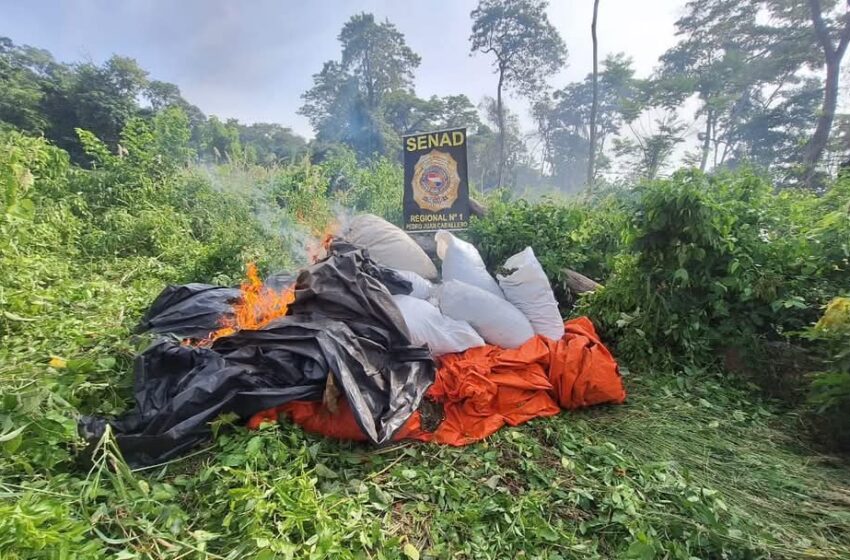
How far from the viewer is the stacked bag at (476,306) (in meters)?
2.22

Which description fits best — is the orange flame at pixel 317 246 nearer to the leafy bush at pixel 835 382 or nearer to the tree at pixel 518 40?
the leafy bush at pixel 835 382

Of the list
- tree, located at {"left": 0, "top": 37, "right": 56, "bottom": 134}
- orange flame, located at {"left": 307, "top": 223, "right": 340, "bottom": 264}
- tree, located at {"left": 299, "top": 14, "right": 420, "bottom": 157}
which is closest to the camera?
orange flame, located at {"left": 307, "top": 223, "right": 340, "bottom": 264}

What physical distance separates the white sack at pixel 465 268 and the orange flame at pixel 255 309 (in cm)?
109

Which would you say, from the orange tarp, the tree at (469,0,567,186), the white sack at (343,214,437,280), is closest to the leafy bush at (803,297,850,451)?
the orange tarp

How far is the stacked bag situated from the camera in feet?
7.28

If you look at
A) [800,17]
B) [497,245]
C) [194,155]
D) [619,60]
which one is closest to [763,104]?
[800,17]

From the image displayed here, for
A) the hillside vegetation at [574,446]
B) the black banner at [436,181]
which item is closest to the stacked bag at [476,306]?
the hillside vegetation at [574,446]

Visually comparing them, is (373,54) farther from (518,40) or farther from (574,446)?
(574,446)

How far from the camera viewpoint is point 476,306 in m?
2.32

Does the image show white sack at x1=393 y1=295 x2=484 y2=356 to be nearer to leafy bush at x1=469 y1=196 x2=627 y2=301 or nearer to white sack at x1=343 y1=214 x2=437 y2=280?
white sack at x1=343 y1=214 x2=437 y2=280

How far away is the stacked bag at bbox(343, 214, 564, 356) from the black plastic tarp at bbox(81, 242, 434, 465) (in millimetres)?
206

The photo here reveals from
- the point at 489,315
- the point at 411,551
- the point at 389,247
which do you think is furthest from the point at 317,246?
the point at 411,551

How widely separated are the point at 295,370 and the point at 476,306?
113cm

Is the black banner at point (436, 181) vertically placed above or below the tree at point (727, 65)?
below
